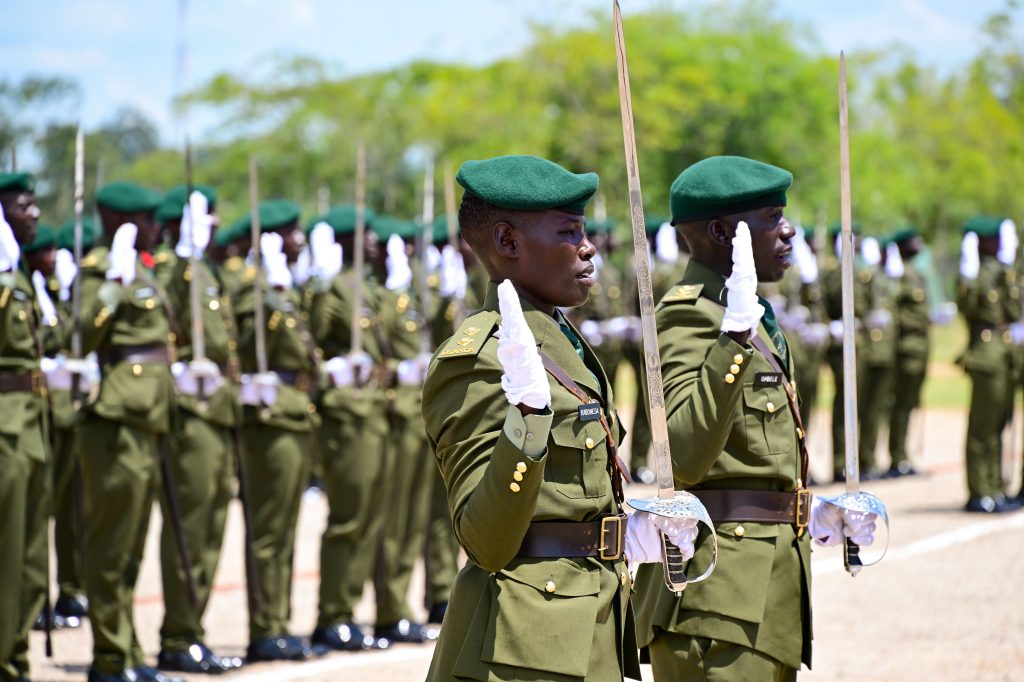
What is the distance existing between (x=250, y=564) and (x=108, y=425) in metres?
1.11

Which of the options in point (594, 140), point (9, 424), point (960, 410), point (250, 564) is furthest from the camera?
point (594, 140)

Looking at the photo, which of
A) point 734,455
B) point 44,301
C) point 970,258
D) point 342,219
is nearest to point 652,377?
point 734,455

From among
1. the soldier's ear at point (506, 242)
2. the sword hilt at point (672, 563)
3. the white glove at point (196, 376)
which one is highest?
the soldier's ear at point (506, 242)

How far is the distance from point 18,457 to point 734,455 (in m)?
3.70

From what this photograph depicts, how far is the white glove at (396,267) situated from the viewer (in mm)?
9367

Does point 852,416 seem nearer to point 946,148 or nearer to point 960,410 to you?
point 960,410

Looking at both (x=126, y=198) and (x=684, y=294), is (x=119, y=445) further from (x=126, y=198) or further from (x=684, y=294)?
(x=684, y=294)

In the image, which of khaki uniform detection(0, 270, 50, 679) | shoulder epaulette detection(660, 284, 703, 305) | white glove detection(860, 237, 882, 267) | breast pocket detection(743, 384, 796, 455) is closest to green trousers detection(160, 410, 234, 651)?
khaki uniform detection(0, 270, 50, 679)

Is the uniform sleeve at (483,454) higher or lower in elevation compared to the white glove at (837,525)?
higher

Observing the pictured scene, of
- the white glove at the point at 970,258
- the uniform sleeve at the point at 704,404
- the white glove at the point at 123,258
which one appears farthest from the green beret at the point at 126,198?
the white glove at the point at 970,258

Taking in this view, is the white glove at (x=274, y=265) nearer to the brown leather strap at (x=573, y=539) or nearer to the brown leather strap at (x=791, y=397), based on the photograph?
the brown leather strap at (x=791, y=397)

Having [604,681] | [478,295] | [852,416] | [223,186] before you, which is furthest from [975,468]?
[223,186]

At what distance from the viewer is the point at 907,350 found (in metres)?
16.8

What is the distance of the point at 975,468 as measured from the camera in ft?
43.7
